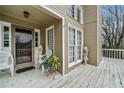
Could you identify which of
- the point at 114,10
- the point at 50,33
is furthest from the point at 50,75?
the point at 114,10

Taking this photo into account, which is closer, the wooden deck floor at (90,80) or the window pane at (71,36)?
the wooden deck floor at (90,80)

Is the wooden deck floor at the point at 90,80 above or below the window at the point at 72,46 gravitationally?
below

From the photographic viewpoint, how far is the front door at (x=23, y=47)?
480cm

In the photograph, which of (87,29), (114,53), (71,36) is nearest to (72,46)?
(71,36)

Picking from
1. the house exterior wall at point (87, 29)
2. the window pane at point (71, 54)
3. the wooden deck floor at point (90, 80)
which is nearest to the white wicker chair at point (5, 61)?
the house exterior wall at point (87, 29)

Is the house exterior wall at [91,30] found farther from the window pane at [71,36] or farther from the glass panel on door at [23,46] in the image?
the glass panel on door at [23,46]

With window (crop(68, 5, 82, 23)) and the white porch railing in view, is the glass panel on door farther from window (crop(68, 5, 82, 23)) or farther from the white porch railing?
the white porch railing

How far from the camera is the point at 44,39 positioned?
5.60 m

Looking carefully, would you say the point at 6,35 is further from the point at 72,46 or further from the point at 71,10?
the point at 71,10

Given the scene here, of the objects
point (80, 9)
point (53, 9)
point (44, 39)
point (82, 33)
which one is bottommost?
point (44, 39)
